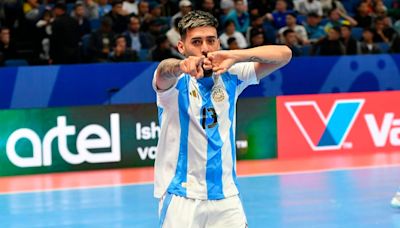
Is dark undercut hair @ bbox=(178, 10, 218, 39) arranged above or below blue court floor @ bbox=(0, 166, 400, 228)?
above

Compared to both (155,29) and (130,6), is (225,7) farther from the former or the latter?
(130,6)

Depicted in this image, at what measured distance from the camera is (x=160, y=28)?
15.0 metres

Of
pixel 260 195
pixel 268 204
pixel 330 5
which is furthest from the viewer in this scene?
pixel 330 5

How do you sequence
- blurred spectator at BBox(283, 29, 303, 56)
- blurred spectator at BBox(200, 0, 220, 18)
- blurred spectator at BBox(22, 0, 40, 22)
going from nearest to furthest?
1. blurred spectator at BBox(22, 0, 40, 22)
2. blurred spectator at BBox(283, 29, 303, 56)
3. blurred spectator at BBox(200, 0, 220, 18)

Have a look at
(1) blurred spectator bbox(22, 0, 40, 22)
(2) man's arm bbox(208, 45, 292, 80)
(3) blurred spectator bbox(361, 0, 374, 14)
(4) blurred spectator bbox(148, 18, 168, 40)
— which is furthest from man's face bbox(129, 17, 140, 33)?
(2) man's arm bbox(208, 45, 292, 80)

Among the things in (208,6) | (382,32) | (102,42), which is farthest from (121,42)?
(382,32)

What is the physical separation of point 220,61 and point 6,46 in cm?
1002

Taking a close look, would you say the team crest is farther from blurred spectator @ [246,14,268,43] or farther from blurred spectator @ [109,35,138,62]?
blurred spectator @ [246,14,268,43]

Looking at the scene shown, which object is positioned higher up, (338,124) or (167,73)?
(167,73)

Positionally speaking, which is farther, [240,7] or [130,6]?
[240,7]

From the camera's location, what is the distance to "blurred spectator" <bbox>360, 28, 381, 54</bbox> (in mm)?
15336

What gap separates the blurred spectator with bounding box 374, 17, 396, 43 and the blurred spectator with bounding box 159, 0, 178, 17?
405 cm

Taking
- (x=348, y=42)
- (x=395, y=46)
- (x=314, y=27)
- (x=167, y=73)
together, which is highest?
(x=167, y=73)

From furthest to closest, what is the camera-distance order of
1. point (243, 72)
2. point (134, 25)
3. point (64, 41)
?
point (134, 25) < point (64, 41) < point (243, 72)
